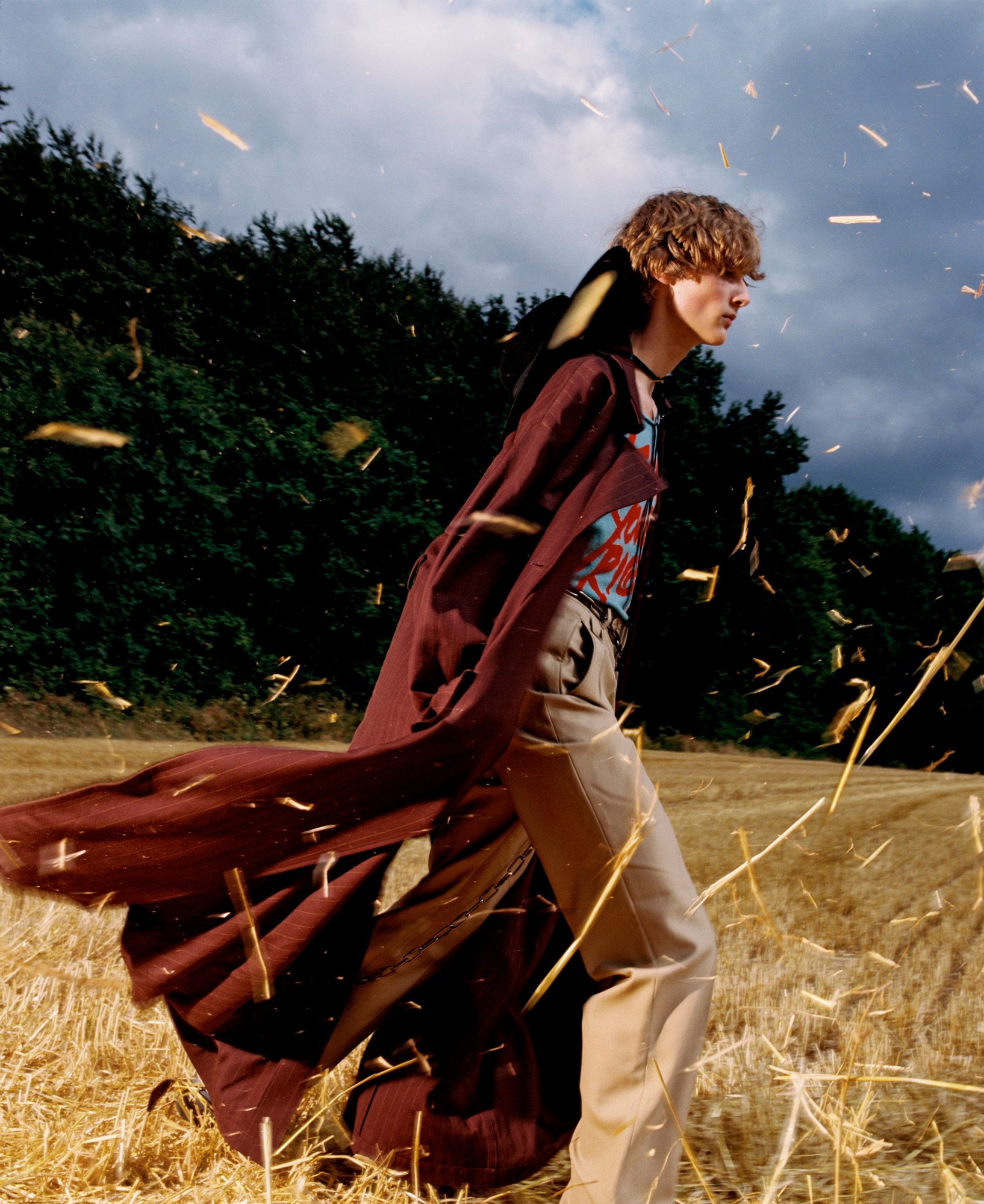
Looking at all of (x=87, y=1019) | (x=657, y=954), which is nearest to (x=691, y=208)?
Answer: (x=657, y=954)

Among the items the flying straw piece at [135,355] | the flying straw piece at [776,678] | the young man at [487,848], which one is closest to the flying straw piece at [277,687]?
the flying straw piece at [135,355]

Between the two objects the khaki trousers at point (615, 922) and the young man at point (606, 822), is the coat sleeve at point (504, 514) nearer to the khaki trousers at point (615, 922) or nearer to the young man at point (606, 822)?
the young man at point (606, 822)

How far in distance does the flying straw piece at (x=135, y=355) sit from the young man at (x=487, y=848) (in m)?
8.17

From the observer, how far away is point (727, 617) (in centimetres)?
1273

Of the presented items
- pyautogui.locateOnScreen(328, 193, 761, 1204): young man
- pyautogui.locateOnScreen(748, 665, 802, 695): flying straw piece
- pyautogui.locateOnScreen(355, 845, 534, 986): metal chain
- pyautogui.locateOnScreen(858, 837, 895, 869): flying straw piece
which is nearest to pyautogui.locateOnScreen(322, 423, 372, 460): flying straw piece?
pyautogui.locateOnScreen(748, 665, 802, 695): flying straw piece

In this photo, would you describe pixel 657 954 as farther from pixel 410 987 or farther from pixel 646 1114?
pixel 410 987

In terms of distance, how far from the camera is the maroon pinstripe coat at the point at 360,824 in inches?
59.2

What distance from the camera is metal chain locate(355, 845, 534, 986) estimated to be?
1.80 m

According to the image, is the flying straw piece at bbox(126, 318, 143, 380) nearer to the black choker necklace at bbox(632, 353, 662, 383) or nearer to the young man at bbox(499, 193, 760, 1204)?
the black choker necklace at bbox(632, 353, 662, 383)

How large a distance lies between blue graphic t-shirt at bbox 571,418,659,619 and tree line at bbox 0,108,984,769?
566 centimetres

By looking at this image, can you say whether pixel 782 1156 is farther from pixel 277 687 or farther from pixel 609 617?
pixel 277 687

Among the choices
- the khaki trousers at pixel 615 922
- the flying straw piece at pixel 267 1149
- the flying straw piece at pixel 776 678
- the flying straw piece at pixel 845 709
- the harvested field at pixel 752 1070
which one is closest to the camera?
the khaki trousers at pixel 615 922

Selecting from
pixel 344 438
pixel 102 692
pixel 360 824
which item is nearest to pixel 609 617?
pixel 360 824

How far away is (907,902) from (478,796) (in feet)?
11.1
